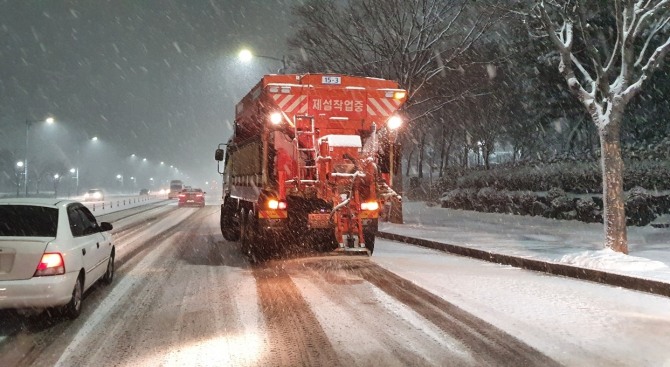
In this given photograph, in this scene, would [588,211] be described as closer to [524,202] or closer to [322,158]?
[524,202]

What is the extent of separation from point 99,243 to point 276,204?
378cm

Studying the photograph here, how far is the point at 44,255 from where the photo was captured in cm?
671

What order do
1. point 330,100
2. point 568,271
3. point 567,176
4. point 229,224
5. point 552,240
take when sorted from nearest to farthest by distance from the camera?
point 568,271 < point 330,100 < point 552,240 < point 229,224 < point 567,176

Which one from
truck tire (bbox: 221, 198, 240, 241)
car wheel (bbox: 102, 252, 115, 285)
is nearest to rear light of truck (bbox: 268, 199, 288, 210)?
car wheel (bbox: 102, 252, 115, 285)

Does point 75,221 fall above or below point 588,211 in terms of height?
above

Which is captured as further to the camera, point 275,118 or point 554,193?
point 554,193

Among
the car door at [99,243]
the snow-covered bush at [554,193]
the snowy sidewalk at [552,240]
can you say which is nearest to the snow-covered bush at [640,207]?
the snowy sidewalk at [552,240]

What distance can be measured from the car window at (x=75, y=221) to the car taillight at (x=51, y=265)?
75 centimetres

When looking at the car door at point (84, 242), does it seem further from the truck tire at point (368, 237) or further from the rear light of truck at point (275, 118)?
the truck tire at point (368, 237)

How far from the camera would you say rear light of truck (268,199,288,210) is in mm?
11734

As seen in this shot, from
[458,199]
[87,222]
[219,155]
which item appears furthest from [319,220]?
[458,199]

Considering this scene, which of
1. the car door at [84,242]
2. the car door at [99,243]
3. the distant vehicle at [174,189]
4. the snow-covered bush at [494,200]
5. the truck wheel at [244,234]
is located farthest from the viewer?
the distant vehicle at [174,189]

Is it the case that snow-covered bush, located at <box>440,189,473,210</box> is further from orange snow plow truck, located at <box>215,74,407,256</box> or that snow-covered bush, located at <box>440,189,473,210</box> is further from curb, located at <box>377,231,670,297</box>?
orange snow plow truck, located at <box>215,74,407,256</box>

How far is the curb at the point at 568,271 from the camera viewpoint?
909 cm
